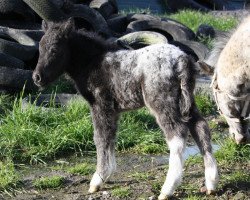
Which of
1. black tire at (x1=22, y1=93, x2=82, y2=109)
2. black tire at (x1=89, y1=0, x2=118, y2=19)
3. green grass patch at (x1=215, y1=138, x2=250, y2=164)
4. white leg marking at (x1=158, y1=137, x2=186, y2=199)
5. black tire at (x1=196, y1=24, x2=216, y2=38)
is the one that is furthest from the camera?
black tire at (x1=196, y1=24, x2=216, y2=38)

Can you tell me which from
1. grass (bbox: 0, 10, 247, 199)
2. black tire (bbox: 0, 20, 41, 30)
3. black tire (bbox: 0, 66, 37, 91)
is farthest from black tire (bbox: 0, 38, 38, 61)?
black tire (bbox: 0, 20, 41, 30)

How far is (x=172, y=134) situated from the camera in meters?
5.59

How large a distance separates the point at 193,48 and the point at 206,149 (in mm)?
5541

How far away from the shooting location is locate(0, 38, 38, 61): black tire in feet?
29.7

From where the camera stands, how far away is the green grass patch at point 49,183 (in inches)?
244

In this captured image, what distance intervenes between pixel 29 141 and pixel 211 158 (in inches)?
99.3

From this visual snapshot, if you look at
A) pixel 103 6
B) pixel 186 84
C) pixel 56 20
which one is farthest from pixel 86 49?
pixel 103 6

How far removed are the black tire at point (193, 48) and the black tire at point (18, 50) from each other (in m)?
2.88

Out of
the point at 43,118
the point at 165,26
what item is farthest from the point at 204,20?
the point at 43,118

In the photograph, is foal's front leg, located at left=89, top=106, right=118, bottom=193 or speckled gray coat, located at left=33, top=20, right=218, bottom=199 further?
foal's front leg, located at left=89, top=106, right=118, bottom=193

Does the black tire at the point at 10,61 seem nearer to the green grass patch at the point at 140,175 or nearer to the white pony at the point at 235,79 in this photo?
the green grass patch at the point at 140,175

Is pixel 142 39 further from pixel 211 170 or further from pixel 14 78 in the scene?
pixel 211 170

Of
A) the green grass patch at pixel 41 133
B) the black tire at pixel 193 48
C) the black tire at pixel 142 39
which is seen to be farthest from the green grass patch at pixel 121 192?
the black tire at pixel 193 48

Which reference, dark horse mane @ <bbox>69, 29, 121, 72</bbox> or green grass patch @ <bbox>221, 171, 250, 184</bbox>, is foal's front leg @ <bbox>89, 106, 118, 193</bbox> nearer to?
dark horse mane @ <bbox>69, 29, 121, 72</bbox>
